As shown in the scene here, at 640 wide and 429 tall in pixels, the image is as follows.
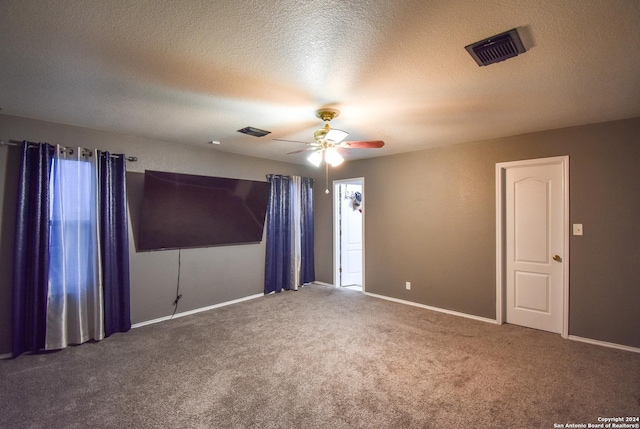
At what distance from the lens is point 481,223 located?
12.7ft

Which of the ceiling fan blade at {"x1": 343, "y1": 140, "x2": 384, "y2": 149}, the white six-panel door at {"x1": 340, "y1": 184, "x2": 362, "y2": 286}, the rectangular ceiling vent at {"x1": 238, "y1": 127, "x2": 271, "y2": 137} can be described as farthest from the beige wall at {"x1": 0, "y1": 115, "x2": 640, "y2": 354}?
the ceiling fan blade at {"x1": 343, "y1": 140, "x2": 384, "y2": 149}

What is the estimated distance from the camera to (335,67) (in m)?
1.92

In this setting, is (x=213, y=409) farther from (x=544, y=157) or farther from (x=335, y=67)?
(x=544, y=157)

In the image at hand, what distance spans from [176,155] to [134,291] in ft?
6.13

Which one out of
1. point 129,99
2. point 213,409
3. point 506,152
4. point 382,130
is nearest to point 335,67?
point 382,130

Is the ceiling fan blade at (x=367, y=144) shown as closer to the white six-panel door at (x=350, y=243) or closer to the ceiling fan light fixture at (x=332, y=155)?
the ceiling fan light fixture at (x=332, y=155)

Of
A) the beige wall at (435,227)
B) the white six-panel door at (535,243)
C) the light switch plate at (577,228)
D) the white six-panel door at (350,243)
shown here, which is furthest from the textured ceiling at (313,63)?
the white six-panel door at (350,243)

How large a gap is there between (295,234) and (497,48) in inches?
166

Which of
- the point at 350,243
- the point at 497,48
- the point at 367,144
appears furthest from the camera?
the point at 350,243

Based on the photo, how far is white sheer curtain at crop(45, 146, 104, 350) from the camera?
3.02m

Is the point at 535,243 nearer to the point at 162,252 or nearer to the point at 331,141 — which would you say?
the point at 331,141

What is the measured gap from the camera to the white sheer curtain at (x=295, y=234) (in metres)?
5.35

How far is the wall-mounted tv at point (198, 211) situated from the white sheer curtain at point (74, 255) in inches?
20.8

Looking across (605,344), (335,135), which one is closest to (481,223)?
(605,344)
